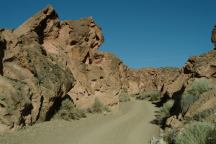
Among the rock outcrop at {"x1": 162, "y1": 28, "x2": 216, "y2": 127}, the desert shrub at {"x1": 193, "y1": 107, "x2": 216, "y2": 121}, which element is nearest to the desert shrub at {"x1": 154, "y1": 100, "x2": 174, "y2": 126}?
the rock outcrop at {"x1": 162, "y1": 28, "x2": 216, "y2": 127}

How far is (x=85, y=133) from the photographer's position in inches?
639

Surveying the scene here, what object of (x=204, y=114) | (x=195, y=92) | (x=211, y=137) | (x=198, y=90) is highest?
(x=198, y=90)

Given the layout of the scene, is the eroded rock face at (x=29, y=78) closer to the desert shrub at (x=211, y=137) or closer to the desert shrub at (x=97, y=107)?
the desert shrub at (x=97, y=107)

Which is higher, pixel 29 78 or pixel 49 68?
pixel 49 68

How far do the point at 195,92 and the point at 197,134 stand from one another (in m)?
9.09

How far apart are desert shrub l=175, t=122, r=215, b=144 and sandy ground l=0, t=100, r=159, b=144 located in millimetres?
4446

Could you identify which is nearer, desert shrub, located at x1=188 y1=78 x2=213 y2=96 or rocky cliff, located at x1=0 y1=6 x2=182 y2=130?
rocky cliff, located at x1=0 y1=6 x2=182 y2=130

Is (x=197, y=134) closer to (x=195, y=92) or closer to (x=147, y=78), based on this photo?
(x=195, y=92)

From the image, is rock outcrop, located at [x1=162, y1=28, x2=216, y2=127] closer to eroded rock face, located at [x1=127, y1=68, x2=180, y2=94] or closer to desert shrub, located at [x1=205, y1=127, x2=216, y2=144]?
Answer: desert shrub, located at [x1=205, y1=127, x2=216, y2=144]

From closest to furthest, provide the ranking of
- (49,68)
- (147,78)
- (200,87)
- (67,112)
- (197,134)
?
(197,134)
(200,87)
(67,112)
(49,68)
(147,78)

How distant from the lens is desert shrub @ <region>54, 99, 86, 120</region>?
1998 centimetres

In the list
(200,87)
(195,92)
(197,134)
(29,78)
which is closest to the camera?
(197,134)

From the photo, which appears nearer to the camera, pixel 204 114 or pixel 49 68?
pixel 204 114

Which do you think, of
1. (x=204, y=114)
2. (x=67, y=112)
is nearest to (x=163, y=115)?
(x=67, y=112)
